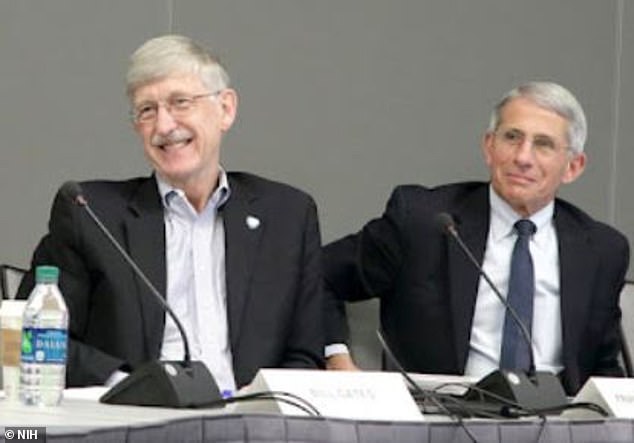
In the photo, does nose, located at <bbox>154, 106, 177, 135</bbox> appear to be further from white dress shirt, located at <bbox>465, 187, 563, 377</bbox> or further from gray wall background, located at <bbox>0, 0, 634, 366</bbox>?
gray wall background, located at <bbox>0, 0, 634, 366</bbox>

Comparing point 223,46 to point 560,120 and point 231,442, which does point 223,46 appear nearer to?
point 560,120

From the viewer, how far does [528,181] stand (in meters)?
4.63

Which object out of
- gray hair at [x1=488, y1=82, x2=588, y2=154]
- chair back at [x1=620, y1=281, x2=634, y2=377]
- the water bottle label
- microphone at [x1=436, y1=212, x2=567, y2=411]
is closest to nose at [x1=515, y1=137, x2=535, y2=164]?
gray hair at [x1=488, y1=82, x2=588, y2=154]

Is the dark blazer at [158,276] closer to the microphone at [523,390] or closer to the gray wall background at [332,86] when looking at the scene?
the microphone at [523,390]

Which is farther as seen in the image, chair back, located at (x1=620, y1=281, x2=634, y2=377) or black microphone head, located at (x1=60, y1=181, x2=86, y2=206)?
chair back, located at (x1=620, y1=281, x2=634, y2=377)

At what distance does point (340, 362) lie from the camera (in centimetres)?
438

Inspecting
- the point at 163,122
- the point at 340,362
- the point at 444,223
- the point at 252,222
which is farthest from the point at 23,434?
the point at 340,362

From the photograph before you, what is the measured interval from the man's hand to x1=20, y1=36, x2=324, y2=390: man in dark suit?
14 centimetres

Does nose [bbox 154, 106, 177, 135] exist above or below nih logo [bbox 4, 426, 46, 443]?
above

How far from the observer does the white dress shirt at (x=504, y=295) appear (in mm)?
4523

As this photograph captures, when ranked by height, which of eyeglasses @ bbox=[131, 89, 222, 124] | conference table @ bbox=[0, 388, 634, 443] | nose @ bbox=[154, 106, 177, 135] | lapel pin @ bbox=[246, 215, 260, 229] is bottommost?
conference table @ bbox=[0, 388, 634, 443]

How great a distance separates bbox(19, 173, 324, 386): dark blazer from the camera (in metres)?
3.95

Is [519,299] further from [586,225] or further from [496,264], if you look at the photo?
[586,225]

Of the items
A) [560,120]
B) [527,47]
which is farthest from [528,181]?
[527,47]
